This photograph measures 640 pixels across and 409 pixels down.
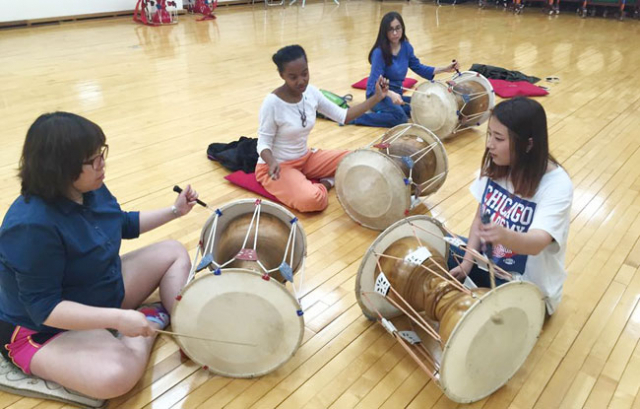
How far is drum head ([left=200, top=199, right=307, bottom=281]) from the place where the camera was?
212 cm

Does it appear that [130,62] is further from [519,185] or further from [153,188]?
[519,185]

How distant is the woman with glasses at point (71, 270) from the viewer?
1.51m

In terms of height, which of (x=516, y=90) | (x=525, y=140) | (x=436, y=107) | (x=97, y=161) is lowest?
(x=516, y=90)

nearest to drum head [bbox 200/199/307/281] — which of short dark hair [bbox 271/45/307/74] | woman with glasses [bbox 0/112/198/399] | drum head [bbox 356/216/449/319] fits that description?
woman with glasses [bbox 0/112/198/399]

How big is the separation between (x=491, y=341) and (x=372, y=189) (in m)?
1.24

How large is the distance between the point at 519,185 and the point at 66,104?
4238mm

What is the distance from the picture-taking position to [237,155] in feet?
11.6

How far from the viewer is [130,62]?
6207 mm

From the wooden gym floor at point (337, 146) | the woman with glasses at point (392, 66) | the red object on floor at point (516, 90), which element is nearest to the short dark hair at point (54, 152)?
the wooden gym floor at point (337, 146)

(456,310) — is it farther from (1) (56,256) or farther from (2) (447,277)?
(1) (56,256)

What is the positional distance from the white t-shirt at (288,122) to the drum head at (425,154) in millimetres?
408

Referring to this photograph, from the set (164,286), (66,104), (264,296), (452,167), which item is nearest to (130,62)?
(66,104)

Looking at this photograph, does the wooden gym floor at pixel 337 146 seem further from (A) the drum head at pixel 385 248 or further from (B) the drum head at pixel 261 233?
(B) the drum head at pixel 261 233

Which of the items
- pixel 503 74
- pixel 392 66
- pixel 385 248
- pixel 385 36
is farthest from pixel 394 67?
pixel 385 248
